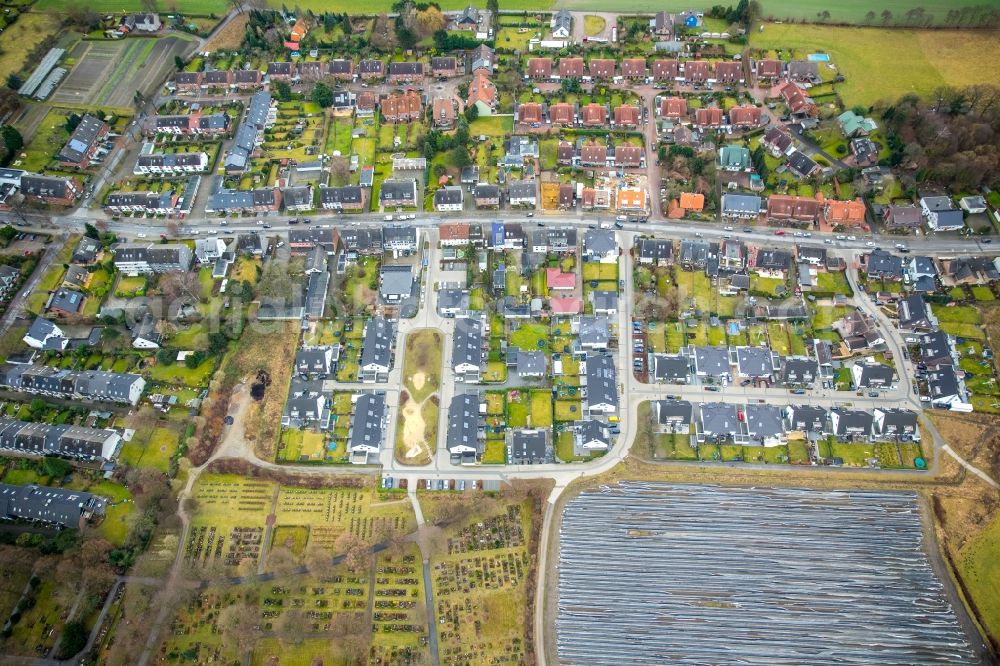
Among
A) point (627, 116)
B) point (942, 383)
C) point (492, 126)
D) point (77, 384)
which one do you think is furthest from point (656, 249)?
point (77, 384)

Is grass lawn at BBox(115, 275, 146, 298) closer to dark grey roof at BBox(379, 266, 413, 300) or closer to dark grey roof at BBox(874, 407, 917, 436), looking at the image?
dark grey roof at BBox(379, 266, 413, 300)

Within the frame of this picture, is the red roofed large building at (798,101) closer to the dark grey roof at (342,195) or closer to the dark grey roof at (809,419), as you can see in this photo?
the dark grey roof at (809,419)

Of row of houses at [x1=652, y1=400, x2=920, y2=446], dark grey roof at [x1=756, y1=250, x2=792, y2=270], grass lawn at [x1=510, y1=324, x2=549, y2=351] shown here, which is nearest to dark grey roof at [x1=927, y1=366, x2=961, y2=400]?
row of houses at [x1=652, y1=400, x2=920, y2=446]

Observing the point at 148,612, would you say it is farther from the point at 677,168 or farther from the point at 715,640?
the point at 677,168

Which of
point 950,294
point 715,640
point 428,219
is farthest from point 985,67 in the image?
point 715,640

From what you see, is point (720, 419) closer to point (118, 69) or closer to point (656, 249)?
point (656, 249)

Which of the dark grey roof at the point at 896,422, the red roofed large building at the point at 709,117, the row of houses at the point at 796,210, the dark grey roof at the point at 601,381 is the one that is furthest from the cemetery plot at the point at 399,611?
the red roofed large building at the point at 709,117
